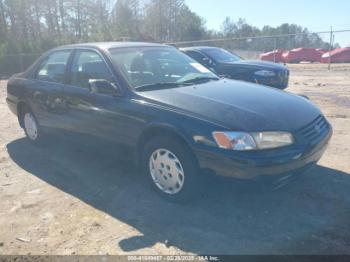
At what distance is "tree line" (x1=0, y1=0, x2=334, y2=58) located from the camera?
2968 cm

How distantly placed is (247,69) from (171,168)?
20.8 feet

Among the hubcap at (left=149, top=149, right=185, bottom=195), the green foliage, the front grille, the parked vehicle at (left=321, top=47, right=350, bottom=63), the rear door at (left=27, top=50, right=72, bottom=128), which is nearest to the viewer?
the front grille

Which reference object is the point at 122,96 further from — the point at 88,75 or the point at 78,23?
the point at 78,23

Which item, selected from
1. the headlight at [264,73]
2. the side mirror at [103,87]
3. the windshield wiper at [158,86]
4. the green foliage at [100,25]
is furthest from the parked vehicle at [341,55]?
the side mirror at [103,87]

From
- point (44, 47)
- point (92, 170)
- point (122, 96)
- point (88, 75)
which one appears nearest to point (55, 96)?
point (88, 75)

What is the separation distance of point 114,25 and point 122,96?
43827mm

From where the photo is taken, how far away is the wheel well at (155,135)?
3.68 m

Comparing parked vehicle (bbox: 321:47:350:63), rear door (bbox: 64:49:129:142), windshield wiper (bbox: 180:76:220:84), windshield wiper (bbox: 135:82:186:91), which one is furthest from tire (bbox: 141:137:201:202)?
parked vehicle (bbox: 321:47:350:63)

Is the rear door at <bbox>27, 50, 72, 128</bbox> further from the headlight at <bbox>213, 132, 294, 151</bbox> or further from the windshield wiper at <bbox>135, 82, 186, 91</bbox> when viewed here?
the headlight at <bbox>213, 132, 294, 151</bbox>

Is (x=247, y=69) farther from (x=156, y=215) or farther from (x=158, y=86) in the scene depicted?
(x=156, y=215)

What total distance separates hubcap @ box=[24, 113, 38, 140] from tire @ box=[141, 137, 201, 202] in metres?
2.78

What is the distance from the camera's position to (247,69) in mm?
9578

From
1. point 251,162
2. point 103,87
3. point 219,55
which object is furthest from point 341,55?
point 251,162

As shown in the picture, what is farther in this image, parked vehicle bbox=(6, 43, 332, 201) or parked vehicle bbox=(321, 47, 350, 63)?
parked vehicle bbox=(321, 47, 350, 63)
